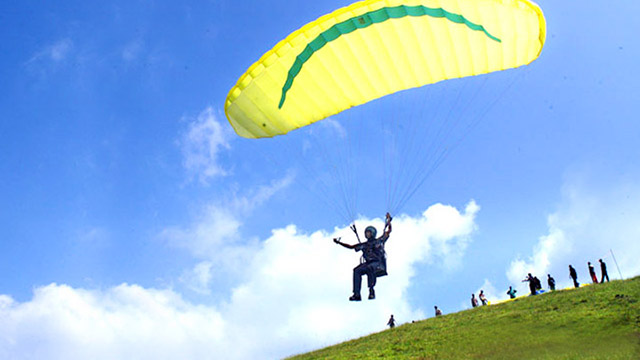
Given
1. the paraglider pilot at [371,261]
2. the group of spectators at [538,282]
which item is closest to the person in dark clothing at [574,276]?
the group of spectators at [538,282]

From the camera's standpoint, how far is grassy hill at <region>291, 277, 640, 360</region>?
12.6m

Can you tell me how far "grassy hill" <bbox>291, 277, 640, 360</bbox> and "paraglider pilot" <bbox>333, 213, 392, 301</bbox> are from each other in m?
2.50

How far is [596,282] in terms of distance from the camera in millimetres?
20812

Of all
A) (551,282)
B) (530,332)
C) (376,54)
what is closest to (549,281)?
(551,282)

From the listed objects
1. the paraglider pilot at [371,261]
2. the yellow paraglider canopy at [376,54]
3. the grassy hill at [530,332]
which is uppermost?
the yellow paraglider canopy at [376,54]

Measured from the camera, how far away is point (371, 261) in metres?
15.2

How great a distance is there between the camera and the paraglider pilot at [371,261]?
15047 millimetres

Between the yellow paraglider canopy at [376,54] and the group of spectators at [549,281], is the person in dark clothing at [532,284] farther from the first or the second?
the yellow paraglider canopy at [376,54]

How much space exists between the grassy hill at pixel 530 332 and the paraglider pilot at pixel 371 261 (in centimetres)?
250

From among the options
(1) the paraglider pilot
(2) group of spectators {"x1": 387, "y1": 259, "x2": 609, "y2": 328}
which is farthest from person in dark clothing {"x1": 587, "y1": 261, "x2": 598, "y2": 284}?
(1) the paraglider pilot

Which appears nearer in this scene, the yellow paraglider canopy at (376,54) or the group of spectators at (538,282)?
the yellow paraglider canopy at (376,54)

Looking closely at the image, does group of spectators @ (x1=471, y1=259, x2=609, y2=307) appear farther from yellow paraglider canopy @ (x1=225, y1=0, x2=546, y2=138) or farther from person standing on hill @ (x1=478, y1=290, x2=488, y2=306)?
yellow paraglider canopy @ (x1=225, y1=0, x2=546, y2=138)

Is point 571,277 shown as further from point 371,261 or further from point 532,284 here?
point 371,261

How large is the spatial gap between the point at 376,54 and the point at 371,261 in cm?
603
